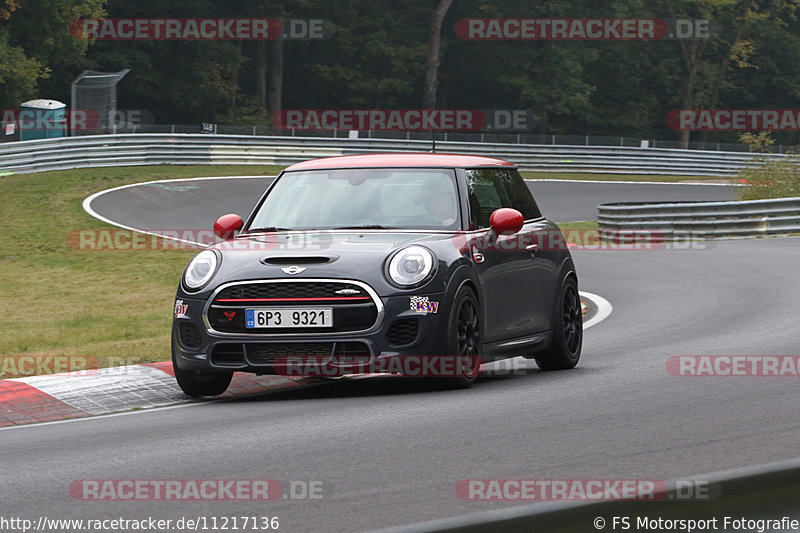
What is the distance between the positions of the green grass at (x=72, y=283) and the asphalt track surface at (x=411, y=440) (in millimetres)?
2901

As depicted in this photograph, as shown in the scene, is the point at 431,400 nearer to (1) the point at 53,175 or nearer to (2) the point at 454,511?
(2) the point at 454,511

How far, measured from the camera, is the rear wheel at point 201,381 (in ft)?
28.2

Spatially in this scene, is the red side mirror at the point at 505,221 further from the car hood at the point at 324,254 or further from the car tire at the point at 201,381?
the car tire at the point at 201,381

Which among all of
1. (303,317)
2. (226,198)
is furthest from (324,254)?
(226,198)

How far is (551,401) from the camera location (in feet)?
26.3

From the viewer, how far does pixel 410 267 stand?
823cm

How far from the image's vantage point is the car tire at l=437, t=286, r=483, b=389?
830 cm

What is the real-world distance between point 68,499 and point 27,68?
49813mm

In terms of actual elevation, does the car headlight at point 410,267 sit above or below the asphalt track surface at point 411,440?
above

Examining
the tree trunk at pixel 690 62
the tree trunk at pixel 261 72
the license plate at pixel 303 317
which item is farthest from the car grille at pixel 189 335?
the tree trunk at pixel 690 62

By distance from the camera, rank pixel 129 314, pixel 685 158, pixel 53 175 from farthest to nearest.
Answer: pixel 685 158 < pixel 53 175 < pixel 129 314

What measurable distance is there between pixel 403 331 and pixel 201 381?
1.51 metres

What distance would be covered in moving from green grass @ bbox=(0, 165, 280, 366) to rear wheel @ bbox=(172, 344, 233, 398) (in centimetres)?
170

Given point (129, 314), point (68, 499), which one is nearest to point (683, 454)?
point (68, 499)
